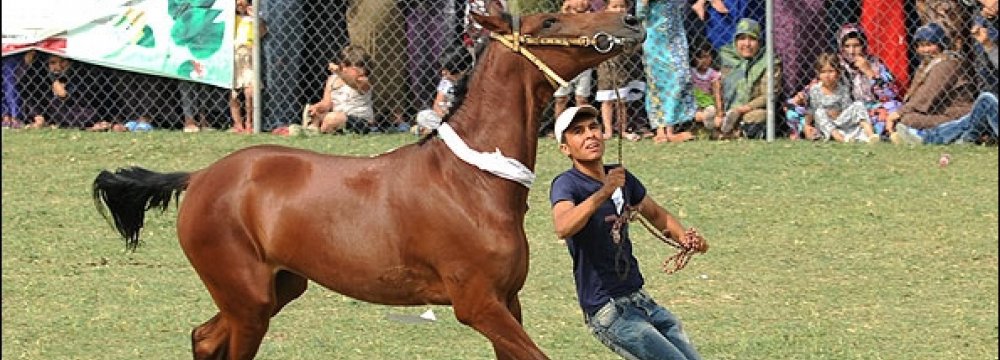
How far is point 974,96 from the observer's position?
1462 centimetres

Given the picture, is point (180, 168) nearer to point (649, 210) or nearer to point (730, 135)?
point (730, 135)

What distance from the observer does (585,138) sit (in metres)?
7.67

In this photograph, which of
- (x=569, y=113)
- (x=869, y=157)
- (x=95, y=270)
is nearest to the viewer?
(x=569, y=113)

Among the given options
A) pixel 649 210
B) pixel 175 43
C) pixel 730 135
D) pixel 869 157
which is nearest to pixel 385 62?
pixel 175 43

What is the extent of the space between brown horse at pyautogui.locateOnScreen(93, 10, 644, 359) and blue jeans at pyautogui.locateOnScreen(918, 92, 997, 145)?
724cm

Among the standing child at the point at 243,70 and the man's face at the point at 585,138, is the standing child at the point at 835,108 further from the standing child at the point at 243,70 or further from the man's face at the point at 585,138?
the man's face at the point at 585,138

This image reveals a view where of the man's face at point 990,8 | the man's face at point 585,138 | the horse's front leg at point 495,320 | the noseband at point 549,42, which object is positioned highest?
the noseband at point 549,42

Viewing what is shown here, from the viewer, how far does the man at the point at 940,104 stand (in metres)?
14.5

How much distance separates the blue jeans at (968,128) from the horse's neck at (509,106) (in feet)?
23.8

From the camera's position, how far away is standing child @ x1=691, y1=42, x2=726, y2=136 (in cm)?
1509

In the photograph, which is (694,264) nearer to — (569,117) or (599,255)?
(599,255)

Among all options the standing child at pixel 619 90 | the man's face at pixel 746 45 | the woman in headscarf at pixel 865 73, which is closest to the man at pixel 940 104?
the woman in headscarf at pixel 865 73

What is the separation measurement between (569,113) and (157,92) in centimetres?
875

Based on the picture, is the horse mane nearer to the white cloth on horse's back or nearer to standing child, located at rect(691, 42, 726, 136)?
the white cloth on horse's back
